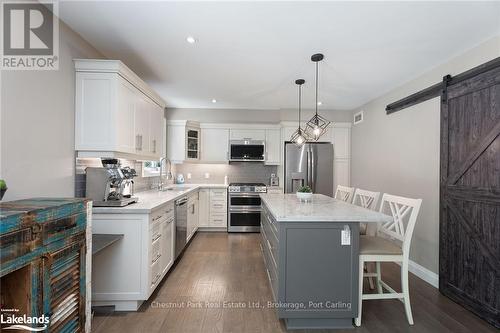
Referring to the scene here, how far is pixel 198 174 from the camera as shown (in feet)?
17.5

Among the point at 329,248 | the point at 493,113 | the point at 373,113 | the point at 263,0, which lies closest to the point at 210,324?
the point at 329,248

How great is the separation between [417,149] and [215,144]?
3514 mm

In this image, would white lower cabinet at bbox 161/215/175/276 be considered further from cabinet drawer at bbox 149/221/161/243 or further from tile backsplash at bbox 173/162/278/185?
tile backsplash at bbox 173/162/278/185

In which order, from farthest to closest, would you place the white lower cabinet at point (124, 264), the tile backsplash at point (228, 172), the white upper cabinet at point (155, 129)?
the tile backsplash at point (228, 172), the white upper cabinet at point (155, 129), the white lower cabinet at point (124, 264)

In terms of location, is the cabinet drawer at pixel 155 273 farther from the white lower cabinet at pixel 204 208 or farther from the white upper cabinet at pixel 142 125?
the white lower cabinet at pixel 204 208

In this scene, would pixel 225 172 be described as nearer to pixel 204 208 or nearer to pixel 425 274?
pixel 204 208

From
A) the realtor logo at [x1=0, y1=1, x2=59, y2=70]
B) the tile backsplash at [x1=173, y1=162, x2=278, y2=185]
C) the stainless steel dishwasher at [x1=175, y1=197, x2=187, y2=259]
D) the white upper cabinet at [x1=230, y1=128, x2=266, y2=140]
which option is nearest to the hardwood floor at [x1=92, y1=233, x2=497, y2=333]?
the stainless steel dishwasher at [x1=175, y1=197, x2=187, y2=259]

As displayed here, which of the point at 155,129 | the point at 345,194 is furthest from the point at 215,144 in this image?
the point at 345,194

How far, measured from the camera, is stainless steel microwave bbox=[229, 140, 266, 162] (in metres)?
4.97

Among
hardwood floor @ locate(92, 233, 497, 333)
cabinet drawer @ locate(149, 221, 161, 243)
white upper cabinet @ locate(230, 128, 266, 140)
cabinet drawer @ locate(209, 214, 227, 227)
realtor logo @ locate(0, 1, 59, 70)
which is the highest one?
realtor logo @ locate(0, 1, 59, 70)

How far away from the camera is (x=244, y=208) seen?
15.6 ft

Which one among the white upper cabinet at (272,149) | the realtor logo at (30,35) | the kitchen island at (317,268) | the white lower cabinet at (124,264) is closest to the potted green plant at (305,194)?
the kitchen island at (317,268)

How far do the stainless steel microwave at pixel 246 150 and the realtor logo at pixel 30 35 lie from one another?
3.25 meters

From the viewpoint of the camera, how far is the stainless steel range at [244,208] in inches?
187
